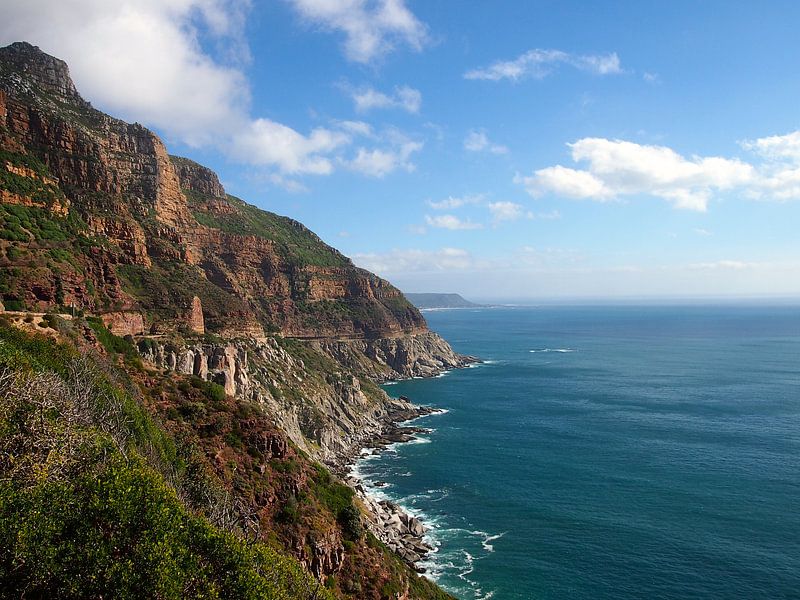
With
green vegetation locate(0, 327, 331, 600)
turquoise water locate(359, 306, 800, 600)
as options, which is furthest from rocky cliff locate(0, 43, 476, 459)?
green vegetation locate(0, 327, 331, 600)

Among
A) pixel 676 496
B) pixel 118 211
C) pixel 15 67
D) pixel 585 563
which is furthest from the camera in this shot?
pixel 15 67

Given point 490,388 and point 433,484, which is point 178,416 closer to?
point 433,484

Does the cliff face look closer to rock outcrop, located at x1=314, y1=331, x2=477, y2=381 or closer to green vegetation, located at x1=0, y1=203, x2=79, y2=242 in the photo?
green vegetation, located at x1=0, y1=203, x2=79, y2=242

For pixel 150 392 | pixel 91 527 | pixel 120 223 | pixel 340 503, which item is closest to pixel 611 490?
pixel 340 503

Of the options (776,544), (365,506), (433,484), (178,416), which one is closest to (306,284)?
(433,484)

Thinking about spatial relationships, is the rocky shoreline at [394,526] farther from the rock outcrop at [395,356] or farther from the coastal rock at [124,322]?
the rock outcrop at [395,356]

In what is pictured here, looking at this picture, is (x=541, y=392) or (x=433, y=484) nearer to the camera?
(x=433, y=484)
